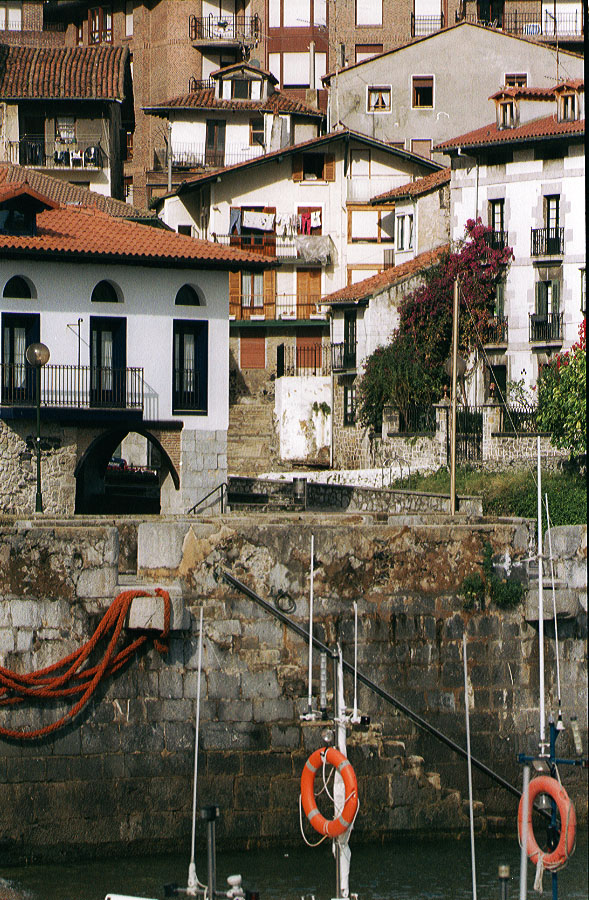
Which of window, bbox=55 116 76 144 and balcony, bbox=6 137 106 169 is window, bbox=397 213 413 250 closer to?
balcony, bbox=6 137 106 169

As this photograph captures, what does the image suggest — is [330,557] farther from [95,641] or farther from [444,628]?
[95,641]

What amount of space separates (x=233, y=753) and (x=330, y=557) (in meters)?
2.83

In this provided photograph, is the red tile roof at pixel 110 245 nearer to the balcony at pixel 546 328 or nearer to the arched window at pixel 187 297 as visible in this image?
the arched window at pixel 187 297

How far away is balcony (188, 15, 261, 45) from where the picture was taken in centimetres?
8050

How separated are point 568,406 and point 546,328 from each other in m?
10.8

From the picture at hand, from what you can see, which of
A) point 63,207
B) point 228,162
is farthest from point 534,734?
point 228,162

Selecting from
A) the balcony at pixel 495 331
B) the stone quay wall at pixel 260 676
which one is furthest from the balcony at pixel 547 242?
the stone quay wall at pixel 260 676

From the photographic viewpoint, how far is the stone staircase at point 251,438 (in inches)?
2244

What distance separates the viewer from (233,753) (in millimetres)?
21281

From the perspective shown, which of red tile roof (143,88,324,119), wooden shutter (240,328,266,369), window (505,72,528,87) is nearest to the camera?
wooden shutter (240,328,266,369)

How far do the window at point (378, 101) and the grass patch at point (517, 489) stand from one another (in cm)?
3007

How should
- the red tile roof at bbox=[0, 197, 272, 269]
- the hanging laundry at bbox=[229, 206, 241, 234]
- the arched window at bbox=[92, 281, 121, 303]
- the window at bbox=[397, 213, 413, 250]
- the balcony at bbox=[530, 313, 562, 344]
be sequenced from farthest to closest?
the hanging laundry at bbox=[229, 206, 241, 234], the window at bbox=[397, 213, 413, 250], the balcony at bbox=[530, 313, 562, 344], the arched window at bbox=[92, 281, 121, 303], the red tile roof at bbox=[0, 197, 272, 269]

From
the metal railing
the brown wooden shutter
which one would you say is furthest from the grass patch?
the brown wooden shutter

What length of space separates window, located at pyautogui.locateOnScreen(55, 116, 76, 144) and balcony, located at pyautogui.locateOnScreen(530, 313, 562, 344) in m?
30.3
